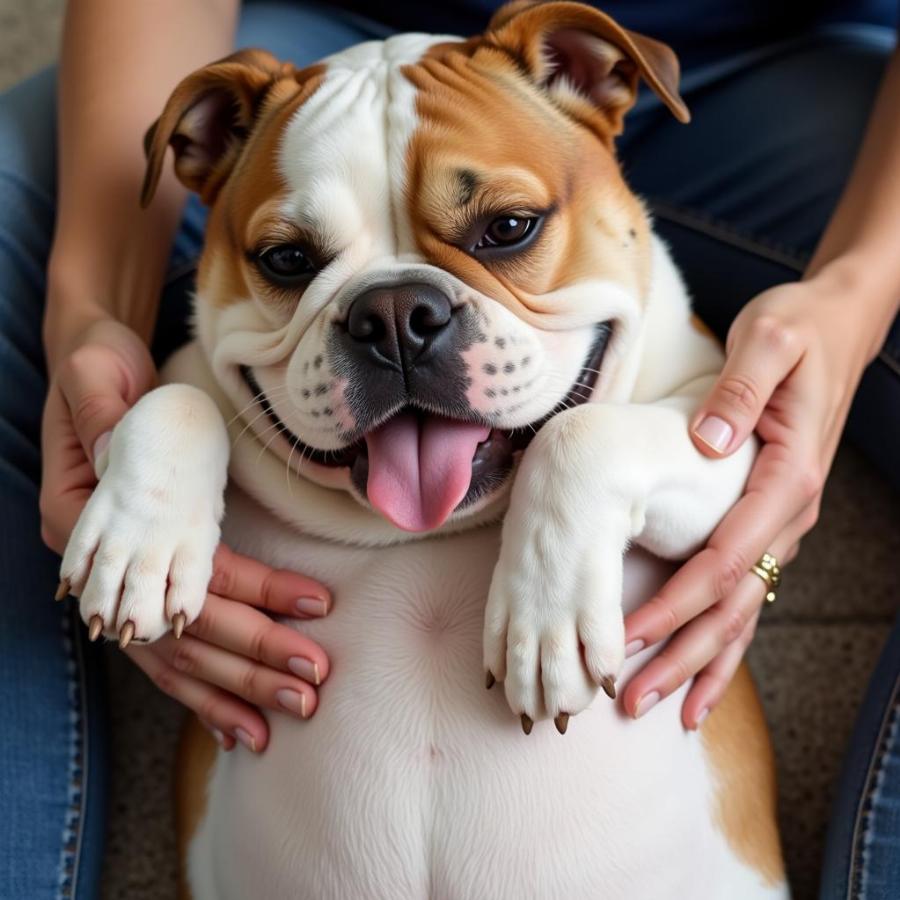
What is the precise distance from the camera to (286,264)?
174cm

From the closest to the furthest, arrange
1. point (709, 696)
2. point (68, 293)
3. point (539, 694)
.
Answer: point (539, 694) → point (709, 696) → point (68, 293)

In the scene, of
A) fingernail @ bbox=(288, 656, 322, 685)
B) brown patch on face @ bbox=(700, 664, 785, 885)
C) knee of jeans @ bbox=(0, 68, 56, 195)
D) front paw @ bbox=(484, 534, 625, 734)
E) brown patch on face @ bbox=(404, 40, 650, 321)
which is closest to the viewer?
front paw @ bbox=(484, 534, 625, 734)

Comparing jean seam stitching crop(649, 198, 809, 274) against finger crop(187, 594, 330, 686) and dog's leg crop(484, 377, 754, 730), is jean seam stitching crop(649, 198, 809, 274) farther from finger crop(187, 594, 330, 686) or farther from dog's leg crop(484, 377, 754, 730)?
finger crop(187, 594, 330, 686)

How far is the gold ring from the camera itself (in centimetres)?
186

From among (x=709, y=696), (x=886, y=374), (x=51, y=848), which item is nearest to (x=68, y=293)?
(x=51, y=848)

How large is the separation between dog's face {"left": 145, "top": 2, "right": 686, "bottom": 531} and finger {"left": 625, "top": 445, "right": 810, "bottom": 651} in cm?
31

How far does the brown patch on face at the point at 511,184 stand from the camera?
5.42 feet

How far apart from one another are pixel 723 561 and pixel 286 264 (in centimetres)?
85

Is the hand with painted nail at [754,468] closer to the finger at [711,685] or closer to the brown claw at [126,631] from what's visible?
the finger at [711,685]

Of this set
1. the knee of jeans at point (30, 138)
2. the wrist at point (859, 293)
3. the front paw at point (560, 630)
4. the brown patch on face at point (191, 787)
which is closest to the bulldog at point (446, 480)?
the front paw at point (560, 630)

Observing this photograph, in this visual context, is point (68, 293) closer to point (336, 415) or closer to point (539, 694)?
point (336, 415)

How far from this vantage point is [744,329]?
186 centimetres

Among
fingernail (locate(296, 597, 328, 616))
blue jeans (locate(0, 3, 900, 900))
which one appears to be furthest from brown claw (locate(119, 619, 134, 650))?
blue jeans (locate(0, 3, 900, 900))

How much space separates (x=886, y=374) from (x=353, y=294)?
1319mm
